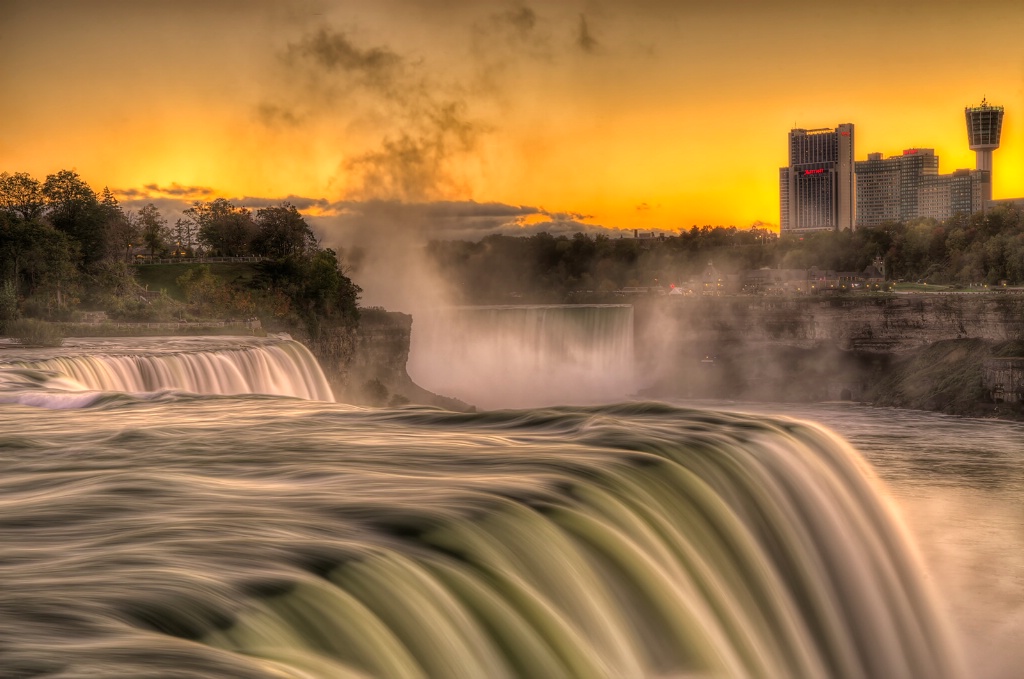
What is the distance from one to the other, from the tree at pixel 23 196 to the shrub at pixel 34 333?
58160mm

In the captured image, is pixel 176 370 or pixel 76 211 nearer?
pixel 176 370

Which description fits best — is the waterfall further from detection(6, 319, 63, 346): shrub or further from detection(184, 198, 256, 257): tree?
detection(184, 198, 256, 257): tree

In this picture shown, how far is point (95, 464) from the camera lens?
43.5ft

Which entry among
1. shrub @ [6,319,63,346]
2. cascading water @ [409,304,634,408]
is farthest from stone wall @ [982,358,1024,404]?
shrub @ [6,319,63,346]

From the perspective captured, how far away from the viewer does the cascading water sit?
106 m

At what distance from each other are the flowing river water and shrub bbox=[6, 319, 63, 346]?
23.1 meters

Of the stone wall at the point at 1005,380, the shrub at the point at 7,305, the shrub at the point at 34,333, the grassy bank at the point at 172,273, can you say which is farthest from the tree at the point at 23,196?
the stone wall at the point at 1005,380

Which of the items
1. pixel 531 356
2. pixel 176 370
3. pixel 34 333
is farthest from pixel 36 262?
pixel 176 370

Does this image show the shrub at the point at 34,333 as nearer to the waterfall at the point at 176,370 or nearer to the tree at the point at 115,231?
the waterfall at the point at 176,370

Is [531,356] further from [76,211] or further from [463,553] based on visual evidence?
[463,553]

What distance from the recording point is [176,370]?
29844 millimetres

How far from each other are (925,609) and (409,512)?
7429 millimetres

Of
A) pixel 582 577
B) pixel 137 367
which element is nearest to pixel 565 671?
pixel 582 577

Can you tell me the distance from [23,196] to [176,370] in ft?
257
